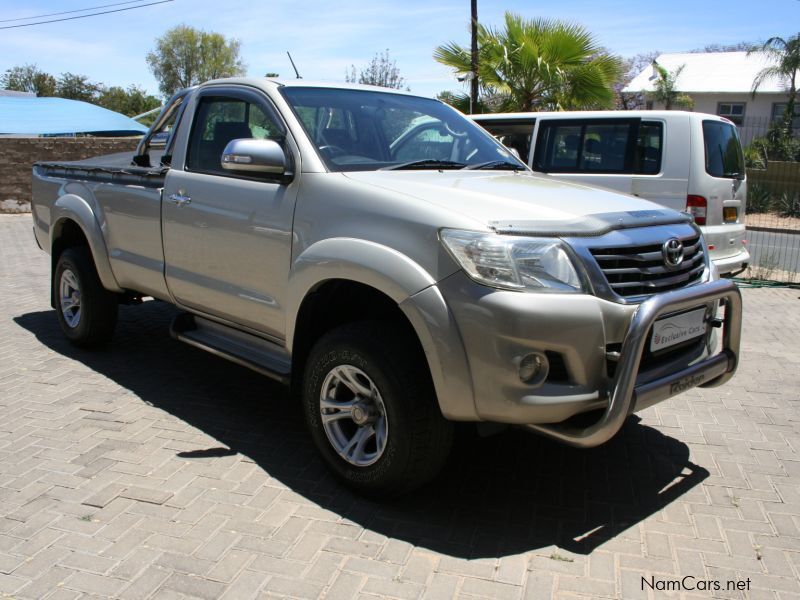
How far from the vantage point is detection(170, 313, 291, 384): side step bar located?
3.89 metres

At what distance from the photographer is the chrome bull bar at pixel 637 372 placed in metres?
2.84

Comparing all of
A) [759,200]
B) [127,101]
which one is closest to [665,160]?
[759,200]

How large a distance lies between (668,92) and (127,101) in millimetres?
42438

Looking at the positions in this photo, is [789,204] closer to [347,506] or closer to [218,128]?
[218,128]

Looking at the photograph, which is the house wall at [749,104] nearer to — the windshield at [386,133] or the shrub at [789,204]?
the shrub at [789,204]

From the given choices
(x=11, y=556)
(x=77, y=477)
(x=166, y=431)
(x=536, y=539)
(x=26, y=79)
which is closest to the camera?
(x=11, y=556)

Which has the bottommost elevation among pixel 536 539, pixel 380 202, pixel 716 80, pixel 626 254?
pixel 536 539

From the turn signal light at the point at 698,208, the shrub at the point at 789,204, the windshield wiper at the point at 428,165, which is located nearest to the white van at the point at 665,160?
the turn signal light at the point at 698,208

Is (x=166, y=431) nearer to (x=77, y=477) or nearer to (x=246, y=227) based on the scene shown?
(x=77, y=477)

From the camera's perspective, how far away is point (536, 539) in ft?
10.5

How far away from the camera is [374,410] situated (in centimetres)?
336

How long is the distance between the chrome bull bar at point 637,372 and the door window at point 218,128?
2.39m

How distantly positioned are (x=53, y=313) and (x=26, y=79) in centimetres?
5622

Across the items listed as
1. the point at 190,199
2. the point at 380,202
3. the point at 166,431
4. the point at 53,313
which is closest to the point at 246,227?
the point at 190,199
